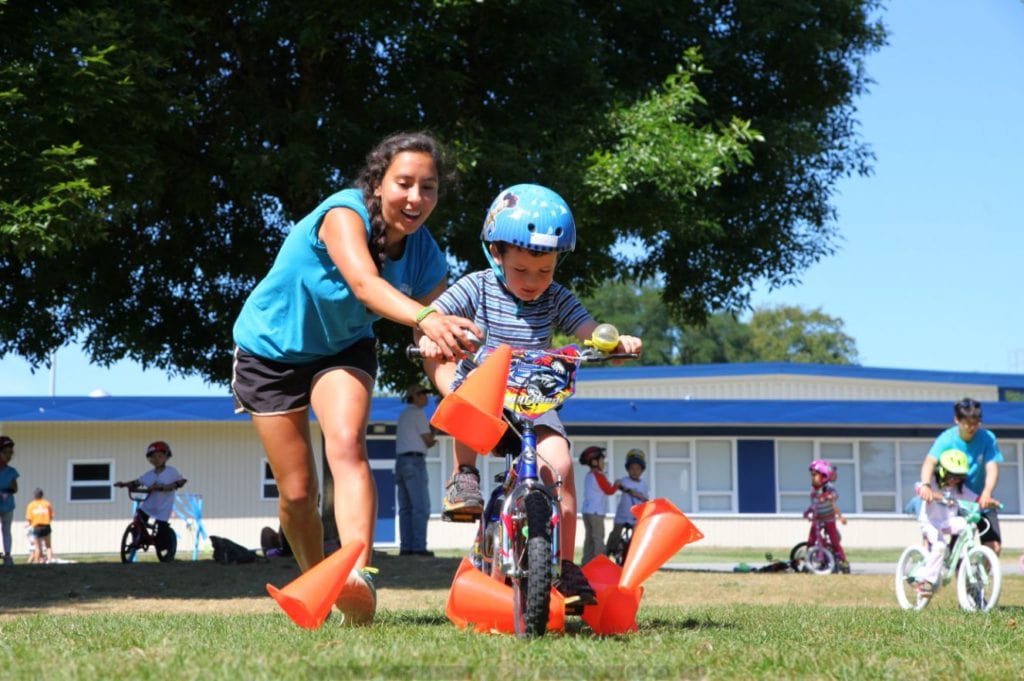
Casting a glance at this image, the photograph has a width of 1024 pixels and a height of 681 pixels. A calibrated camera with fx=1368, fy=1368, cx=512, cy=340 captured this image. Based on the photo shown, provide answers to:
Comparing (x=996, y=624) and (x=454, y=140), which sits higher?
(x=454, y=140)

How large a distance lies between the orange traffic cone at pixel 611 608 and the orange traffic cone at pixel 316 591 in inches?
39.3

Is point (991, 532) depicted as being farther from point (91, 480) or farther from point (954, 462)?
point (91, 480)

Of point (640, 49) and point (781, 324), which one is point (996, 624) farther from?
point (781, 324)

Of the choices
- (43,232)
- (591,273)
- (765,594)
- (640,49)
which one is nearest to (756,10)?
(640,49)

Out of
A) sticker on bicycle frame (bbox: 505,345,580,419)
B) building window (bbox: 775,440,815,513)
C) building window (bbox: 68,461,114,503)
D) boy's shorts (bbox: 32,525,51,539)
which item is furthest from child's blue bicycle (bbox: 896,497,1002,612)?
building window (bbox: 68,461,114,503)

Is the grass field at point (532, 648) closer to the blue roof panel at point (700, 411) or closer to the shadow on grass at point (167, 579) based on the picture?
the shadow on grass at point (167, 579)

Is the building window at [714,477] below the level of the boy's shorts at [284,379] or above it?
below

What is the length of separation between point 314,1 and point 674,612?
9069mm

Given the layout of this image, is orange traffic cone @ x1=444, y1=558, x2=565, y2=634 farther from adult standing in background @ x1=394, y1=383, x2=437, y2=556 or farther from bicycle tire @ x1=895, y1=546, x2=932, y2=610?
adult standing in background @ x1=394, y1=383, x2=437, y2=556

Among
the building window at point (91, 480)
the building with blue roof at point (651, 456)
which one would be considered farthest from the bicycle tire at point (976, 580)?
the building window at point (91, 480)

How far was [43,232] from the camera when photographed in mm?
11742

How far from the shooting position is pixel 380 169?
5918 mm

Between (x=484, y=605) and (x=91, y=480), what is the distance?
108ft

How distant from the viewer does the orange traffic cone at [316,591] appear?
5.37 metres
